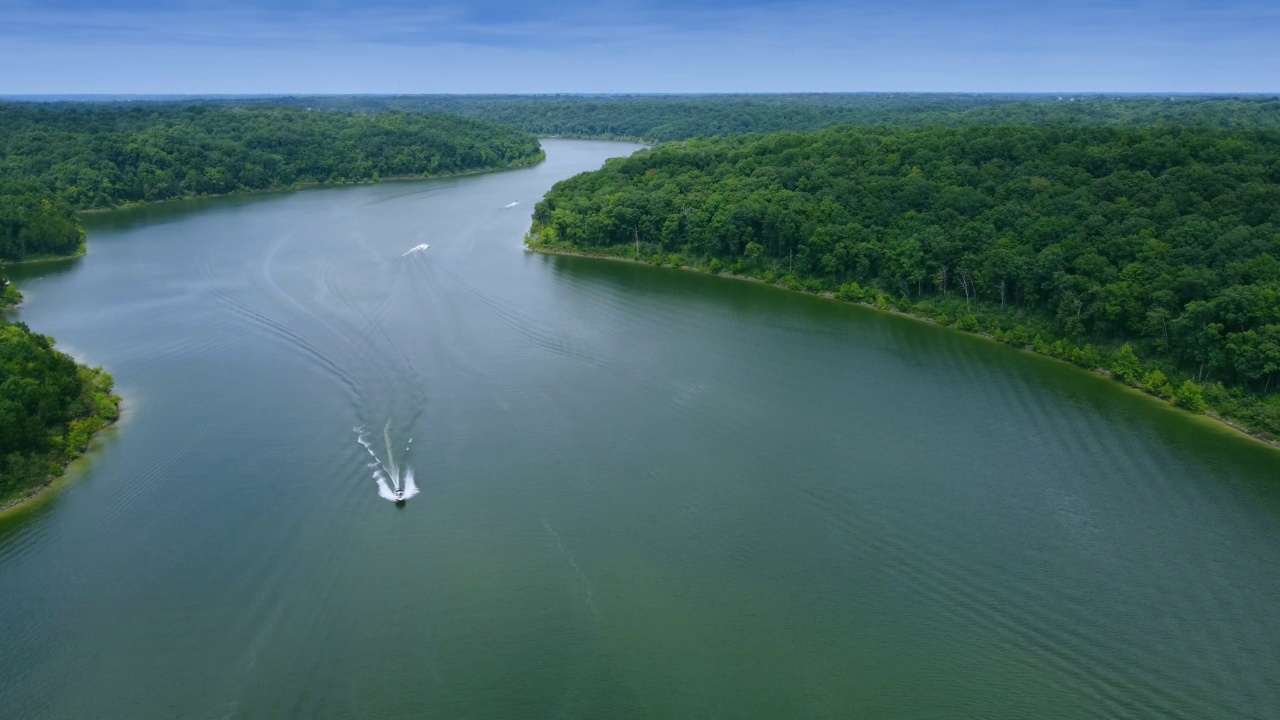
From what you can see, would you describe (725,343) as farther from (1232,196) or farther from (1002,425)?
(1232,196)

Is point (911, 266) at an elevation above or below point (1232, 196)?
below

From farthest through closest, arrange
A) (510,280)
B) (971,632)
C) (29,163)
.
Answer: (29,163), (510,280), (971,632)

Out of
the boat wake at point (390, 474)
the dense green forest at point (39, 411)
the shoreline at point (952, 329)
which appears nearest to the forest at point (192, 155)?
the dense green forest at point (39, 411)

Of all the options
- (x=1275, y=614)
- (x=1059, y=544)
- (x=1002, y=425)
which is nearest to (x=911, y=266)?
(x=1002, y=425)

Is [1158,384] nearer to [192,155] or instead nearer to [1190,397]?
[1190,397]

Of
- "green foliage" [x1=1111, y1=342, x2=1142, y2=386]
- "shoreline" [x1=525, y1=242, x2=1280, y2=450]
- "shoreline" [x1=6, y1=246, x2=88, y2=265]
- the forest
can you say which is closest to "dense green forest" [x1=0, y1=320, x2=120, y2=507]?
"shoreline" [x1=6, y1=246, x2=88, y2=265]
